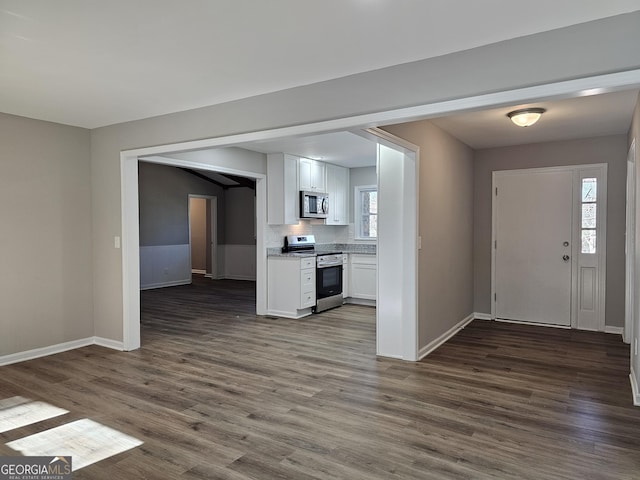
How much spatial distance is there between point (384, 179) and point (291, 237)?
2.86 metres

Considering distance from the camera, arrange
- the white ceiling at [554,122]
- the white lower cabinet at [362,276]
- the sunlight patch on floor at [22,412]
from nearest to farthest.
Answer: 1. the sunlight patch on floor at [22,412]
2. the white ceiling at [554,122]
3. the white lower cabinet at [362,276]

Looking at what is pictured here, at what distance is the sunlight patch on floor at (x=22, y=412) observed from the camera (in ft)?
9.52

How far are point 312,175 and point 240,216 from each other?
15.2ft

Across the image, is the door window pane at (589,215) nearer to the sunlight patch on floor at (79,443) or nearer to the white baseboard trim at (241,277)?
the sunlight patch on floor at (79,443)

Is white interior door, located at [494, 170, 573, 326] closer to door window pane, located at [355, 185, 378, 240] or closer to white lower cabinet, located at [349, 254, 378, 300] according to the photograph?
white lower cabinet, located at [349, 254, 378, 300]

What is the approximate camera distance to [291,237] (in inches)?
275

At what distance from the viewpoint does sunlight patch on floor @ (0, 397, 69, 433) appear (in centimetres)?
290

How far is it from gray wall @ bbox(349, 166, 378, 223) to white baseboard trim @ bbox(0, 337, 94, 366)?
192 inches

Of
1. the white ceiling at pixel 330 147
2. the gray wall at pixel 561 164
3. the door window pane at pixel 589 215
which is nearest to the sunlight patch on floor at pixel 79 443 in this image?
the white ceiling at pixel 330 147

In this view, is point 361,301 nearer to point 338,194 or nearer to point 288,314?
point 288,314

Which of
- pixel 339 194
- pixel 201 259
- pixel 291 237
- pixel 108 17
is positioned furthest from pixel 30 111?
pixel 201 259

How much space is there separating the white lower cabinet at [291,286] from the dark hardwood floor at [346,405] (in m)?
0.99

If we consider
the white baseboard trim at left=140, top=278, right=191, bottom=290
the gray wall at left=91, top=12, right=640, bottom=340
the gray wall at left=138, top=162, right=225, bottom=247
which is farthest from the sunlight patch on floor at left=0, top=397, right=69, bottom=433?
the gray wall at left=138, top=162, right=225, bottom=247

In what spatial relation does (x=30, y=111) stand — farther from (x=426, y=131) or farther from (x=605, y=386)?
(x=605, y=386)
